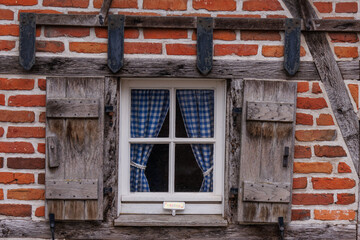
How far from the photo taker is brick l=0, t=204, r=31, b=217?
107 inches

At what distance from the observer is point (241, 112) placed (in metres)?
2.73

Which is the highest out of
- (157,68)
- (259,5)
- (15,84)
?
(259,5)

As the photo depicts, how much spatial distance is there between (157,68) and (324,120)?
1194 millimetres

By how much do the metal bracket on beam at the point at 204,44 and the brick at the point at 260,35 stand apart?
0.74ft

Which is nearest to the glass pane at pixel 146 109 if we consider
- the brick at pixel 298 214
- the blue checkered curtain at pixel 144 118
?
the blue checkered curtain at pixel 144 118

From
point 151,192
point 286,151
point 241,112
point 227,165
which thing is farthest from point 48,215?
point 286,151

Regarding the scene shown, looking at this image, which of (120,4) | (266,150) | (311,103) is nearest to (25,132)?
(120,4)

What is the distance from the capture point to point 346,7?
108 inches

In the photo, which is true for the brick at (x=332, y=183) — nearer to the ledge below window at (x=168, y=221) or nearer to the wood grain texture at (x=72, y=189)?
the ledge below window at (x=168, y=221)

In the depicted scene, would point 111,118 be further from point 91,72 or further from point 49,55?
point 49,55

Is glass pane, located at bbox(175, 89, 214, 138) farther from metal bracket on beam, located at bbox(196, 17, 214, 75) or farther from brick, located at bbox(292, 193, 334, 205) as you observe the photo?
brick, located at bbox(292, 193, 334, 205)

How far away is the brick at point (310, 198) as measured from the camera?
9.11ft

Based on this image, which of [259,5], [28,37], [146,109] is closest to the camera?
[28,37]

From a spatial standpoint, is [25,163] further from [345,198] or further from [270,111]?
[345,198]
